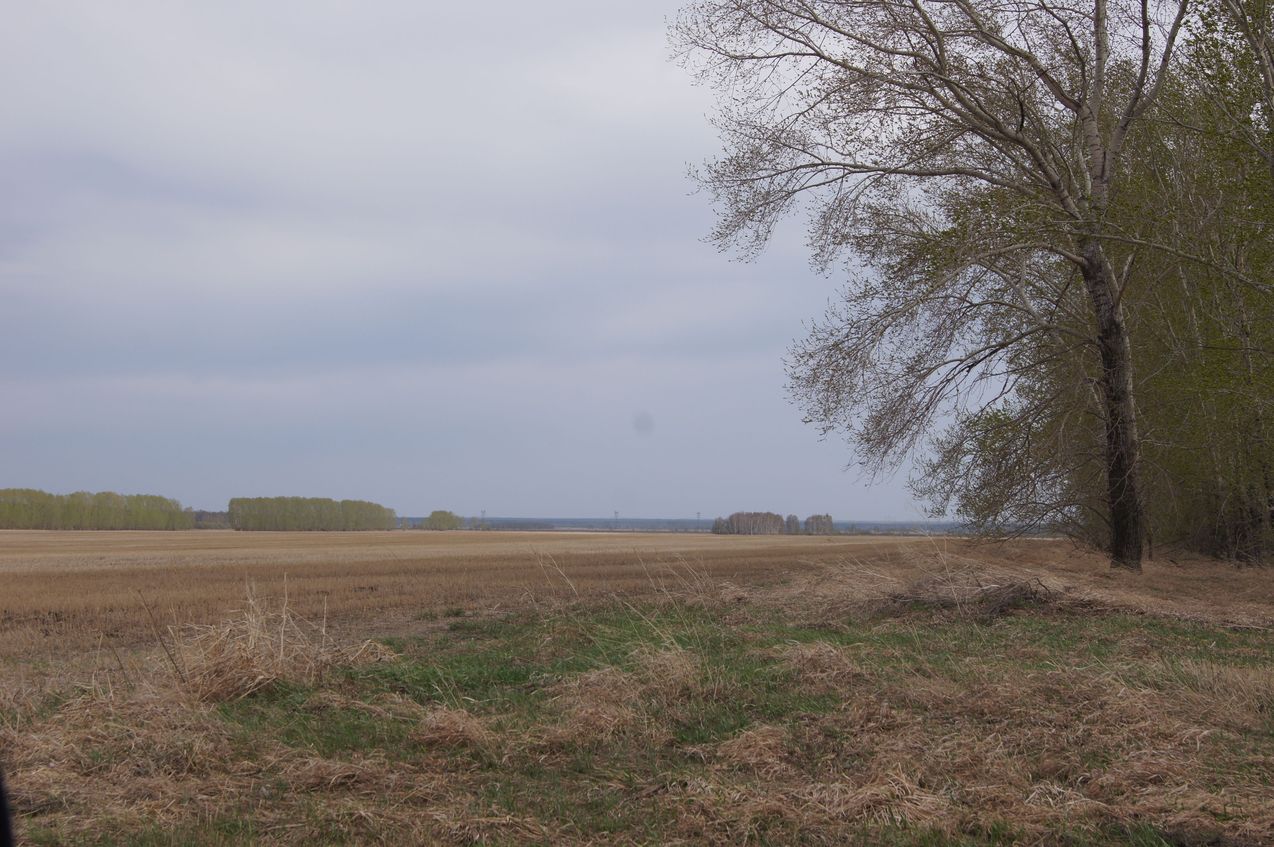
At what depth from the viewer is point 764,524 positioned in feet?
464

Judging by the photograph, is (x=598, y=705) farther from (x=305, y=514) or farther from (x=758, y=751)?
(x=305, y=514)

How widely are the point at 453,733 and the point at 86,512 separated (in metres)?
111

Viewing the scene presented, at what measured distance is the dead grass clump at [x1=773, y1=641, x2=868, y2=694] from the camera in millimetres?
7965

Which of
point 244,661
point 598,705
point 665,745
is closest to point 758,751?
point 665,745

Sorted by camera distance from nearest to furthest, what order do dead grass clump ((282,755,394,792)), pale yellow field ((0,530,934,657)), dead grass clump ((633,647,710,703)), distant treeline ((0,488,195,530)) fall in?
dead grass clump ((282,755,394,792))
dead grass clump ((633,647,710,703))
pale yellow field ((0,530,934,657))
distant treeline ((0,488,195,530))

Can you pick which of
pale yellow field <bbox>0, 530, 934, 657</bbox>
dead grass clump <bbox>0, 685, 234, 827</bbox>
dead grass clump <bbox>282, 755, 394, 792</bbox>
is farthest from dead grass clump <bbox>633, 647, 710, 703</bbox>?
pale yellow field <bbox>0, 530, 934, 657</bbox>

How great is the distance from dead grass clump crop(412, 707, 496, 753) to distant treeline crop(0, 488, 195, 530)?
106 m

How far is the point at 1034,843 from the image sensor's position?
15.4 ft

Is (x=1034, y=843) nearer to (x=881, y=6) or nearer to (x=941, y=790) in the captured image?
(x=941, y=790)

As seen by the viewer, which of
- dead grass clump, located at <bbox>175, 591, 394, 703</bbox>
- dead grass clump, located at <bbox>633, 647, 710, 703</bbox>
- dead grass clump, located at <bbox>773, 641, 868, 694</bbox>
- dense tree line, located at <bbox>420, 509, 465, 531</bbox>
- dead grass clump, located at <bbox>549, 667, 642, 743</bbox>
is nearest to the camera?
dead grass clump, located at <bbox>549, 667, 642, 743</bbox>

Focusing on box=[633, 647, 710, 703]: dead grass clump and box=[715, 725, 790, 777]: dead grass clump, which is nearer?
box=[715, 725, 790, 777]: dead grass clump

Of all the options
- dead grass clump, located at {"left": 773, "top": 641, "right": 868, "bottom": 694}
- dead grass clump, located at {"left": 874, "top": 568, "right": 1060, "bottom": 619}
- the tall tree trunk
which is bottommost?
dead grass clump, located at {"left": 773, "top": 641, "right": 868, "bottom": 694}

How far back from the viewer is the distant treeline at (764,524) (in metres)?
140

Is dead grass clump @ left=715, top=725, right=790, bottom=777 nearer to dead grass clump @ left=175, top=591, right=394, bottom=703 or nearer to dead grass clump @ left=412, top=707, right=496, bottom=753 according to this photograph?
dead grass clump @ left=412, top=707, right=496, bottom=753
